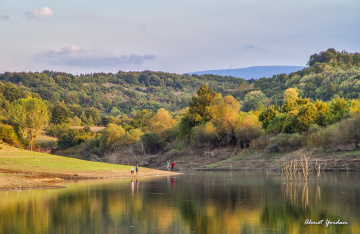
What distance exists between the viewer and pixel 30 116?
338ft

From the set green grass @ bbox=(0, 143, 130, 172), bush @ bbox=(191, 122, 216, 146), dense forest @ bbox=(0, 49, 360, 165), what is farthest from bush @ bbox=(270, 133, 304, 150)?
green grass @ bbox=(0, 143, 130, 172)

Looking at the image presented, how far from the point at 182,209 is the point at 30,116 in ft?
280

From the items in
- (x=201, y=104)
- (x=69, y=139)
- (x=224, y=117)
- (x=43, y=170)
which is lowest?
(x=43, y=170)

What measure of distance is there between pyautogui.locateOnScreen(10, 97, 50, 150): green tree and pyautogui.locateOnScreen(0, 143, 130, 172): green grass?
1964 inches

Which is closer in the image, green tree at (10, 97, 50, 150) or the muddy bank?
the muddy bank

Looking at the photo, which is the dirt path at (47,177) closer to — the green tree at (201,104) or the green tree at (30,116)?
the green tree at (201,104)

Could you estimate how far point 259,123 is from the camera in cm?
7500

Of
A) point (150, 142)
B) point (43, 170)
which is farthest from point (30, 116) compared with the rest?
point (43, 170)

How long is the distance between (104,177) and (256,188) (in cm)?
1771

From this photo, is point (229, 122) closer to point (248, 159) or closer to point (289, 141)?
point (248, 159)

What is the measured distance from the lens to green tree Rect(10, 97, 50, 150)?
10244cm

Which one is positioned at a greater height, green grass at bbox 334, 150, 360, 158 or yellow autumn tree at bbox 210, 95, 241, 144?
yellow autumn tree at bbox 210, 95, 241, 144

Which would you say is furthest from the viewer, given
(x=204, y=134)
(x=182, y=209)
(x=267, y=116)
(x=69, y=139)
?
(x=69, y=139)

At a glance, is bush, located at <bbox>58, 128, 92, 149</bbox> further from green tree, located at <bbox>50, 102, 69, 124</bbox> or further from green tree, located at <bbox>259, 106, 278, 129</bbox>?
green tree, located at <bbox>259, 106, 278, 129</bbox>
